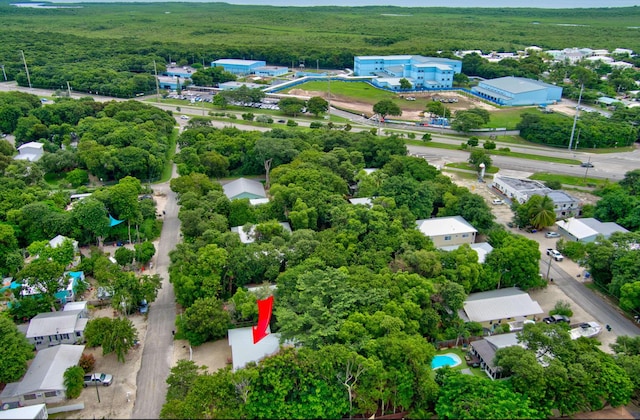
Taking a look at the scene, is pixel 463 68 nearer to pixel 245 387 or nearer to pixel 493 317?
pixel 493 317

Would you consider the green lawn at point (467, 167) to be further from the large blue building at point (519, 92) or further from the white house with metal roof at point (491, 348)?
the large blue building at point (519, 92)

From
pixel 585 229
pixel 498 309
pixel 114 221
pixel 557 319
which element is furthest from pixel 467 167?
pixel 114 221

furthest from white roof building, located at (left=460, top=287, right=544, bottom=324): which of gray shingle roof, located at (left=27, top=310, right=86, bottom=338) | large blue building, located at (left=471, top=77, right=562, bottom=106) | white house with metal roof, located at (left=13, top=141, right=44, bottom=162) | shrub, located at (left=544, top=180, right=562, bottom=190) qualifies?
large blue building, located at (left=471, top=77, right=562, bottom=106)

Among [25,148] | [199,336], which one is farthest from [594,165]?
[25,148]

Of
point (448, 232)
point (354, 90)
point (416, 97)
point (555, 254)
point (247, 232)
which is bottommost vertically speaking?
point (555, 254)

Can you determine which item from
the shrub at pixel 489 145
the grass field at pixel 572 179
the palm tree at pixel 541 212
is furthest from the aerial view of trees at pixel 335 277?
the shrub at pixel 489 145

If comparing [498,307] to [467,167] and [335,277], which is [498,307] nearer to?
[335,277]

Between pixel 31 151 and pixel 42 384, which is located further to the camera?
pixel 31 151
